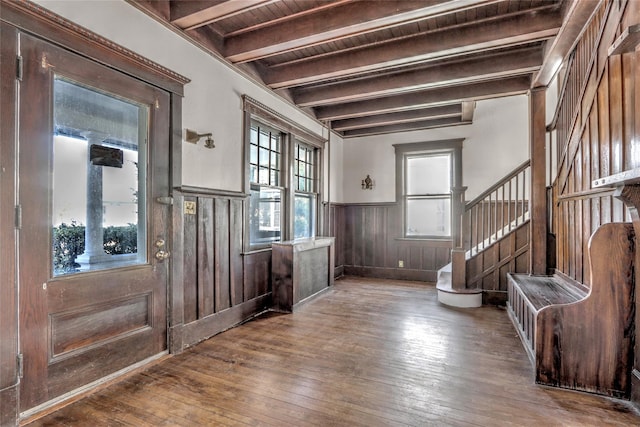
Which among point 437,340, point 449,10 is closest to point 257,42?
point 449,10

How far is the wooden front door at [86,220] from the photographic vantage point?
75.8 inches

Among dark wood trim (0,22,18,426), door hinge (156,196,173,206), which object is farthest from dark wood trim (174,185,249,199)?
dark wood trim (0,22,18,426)

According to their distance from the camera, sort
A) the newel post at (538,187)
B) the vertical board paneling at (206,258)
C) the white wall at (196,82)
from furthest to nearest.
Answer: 1. the newel post at (538,187)
2. the vertical board paneling at (206,258)
3. the white wall at (196,82)

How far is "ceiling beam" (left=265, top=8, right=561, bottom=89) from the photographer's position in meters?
2.88

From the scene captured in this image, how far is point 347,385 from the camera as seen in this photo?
7.39 feet

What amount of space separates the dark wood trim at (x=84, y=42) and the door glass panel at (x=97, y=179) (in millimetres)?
235

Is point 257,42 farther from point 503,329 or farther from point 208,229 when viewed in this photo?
point 503,329

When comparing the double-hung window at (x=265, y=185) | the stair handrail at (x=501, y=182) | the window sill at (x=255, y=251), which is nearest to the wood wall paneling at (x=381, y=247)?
the stair handrail at (x=501, y=182)

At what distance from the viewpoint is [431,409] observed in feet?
6.48

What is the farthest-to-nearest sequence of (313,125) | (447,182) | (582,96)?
(447,182), (313,125), (582,96)

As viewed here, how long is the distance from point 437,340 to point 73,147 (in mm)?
3457

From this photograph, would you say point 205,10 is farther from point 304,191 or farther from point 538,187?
point 538,187

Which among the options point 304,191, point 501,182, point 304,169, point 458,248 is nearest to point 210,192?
point 304,191

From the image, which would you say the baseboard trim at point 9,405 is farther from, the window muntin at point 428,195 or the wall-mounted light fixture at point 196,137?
the window muntin at point 428,195
